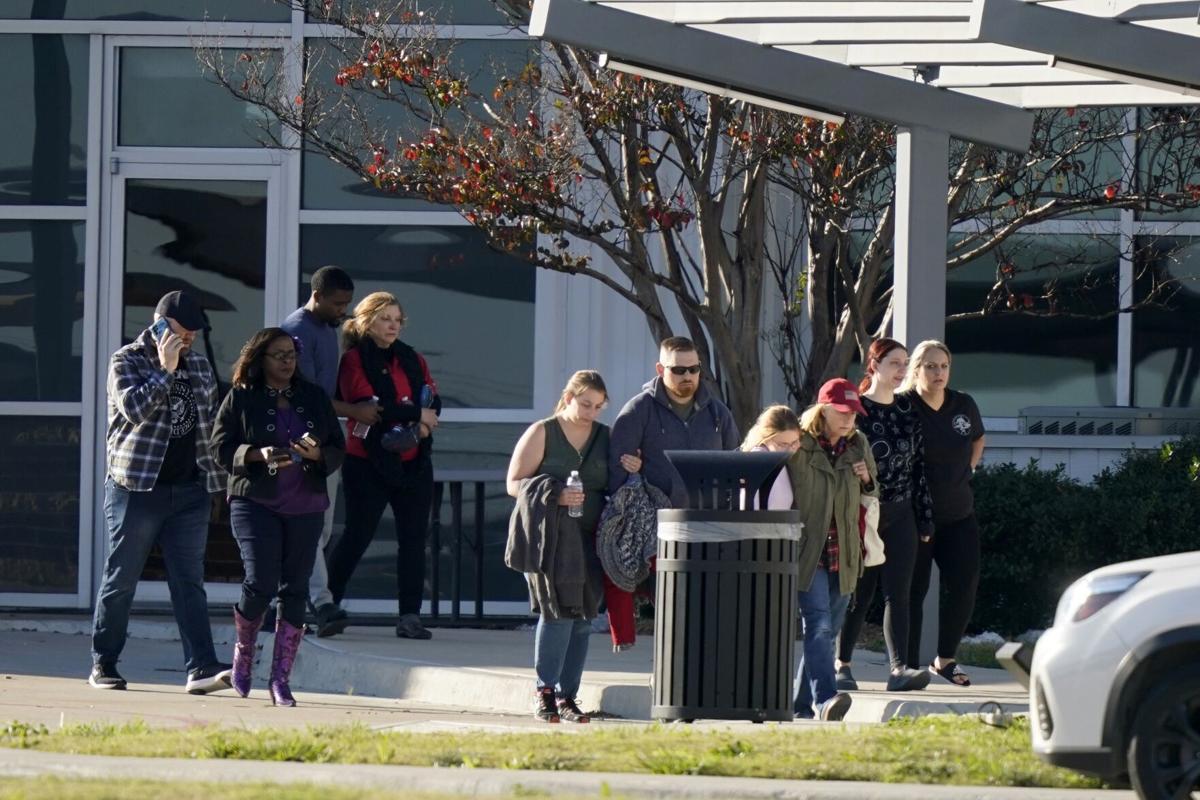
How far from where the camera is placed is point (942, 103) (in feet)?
37.2

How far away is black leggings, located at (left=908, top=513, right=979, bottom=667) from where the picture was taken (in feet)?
35.9

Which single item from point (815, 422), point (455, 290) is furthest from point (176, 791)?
point (455, 290)

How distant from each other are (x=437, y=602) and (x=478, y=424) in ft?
5.17

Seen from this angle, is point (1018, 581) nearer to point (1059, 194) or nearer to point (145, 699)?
point (1059, 194)

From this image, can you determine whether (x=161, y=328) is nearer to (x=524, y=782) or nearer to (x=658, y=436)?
(x=658, y=436)

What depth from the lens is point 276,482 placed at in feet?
33.1

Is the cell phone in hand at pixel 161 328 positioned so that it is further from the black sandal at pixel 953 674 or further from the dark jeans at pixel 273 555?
the black sandal at pixel 953 674

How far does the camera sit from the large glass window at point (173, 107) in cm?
1484

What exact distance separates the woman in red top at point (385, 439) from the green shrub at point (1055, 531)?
3468mm

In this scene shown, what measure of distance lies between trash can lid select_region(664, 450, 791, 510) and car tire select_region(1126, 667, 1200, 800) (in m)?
2.59

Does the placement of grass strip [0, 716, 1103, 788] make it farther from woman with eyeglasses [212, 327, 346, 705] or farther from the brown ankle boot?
woman with eyeglasses [212, 327, 346, 705]

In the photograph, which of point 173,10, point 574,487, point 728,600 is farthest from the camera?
point 173,10

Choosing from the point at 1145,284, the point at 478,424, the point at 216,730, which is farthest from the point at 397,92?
the point at 216,730

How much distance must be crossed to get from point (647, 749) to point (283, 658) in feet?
9.46
